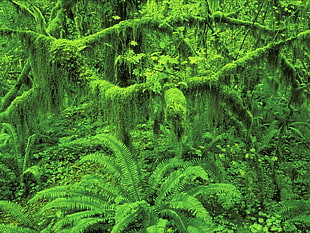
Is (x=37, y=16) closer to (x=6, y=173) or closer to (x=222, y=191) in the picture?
(x=6, y=173)

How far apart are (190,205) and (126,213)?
0.90 meters

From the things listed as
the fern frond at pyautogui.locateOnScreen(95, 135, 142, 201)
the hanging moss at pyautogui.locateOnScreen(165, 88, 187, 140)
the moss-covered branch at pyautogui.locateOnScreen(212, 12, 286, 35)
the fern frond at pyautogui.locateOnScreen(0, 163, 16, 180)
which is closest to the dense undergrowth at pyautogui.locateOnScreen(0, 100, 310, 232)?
the fern frond at pyautogui.locateOnScreen(95, 135, 142, 201)

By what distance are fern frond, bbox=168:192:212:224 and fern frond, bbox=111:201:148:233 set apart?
46cm

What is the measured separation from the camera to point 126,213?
11.7ft

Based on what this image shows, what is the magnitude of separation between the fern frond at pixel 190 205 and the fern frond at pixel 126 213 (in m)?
0.46

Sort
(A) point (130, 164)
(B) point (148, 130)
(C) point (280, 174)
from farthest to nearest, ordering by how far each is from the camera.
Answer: (B) point (148, 130), (C) point (280, 174), (A) point (130, 164)

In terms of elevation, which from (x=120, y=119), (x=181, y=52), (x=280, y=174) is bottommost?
(x=280, y=174)

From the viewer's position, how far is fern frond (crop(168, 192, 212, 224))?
3.34 m

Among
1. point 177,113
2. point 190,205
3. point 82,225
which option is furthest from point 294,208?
point 82,225

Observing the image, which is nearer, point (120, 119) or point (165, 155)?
point (120, 119)

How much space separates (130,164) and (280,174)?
3.12 m

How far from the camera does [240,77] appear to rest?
3.71 meters

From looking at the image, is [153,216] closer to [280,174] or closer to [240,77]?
[240,77]

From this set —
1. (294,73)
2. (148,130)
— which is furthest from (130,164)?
(294,73)
